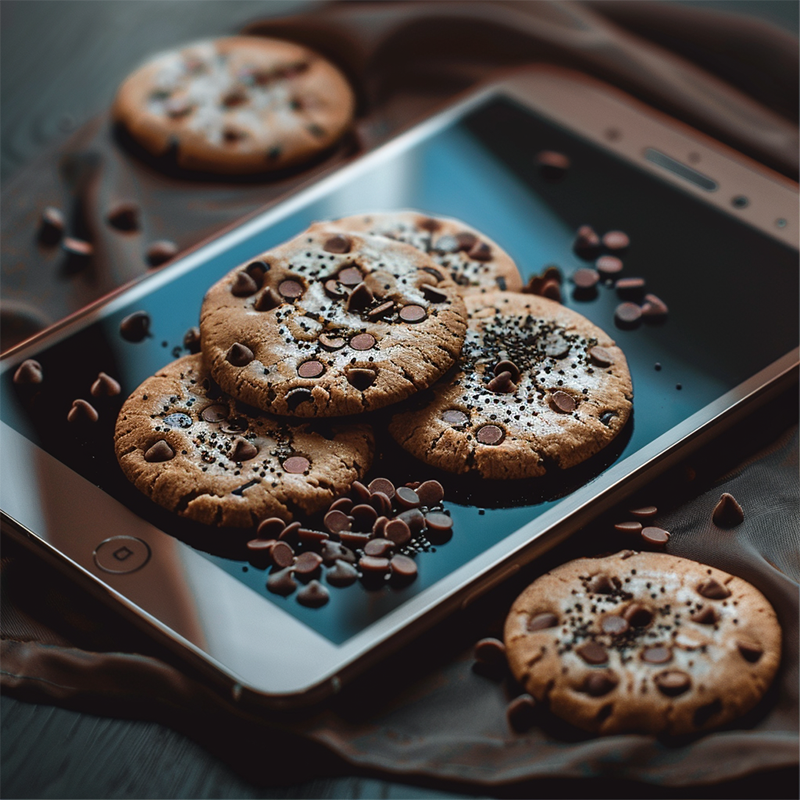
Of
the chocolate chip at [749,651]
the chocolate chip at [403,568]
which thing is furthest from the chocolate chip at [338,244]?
the chocolate chip at [749,651]

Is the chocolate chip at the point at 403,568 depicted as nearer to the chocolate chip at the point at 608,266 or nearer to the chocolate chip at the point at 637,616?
the chocolate chip at the point at 637,616

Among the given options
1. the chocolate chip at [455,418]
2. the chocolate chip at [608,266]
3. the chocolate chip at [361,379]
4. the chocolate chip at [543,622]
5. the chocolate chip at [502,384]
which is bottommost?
the chocolate chip at [543,622]

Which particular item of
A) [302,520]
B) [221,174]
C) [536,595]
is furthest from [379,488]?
[221,174]

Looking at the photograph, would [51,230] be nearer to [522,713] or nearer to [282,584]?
[282,584]

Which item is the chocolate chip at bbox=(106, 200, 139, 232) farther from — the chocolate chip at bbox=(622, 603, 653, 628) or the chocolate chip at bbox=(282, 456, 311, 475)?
the chocolate chip at bbox=(622, 603, 653, 628)

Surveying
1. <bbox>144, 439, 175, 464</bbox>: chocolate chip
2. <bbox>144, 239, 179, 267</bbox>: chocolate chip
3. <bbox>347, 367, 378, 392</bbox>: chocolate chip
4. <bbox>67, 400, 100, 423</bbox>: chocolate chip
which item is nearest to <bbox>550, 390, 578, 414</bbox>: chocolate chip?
<bbox>347, 367, 378, 392</bbox>: chocolate chip

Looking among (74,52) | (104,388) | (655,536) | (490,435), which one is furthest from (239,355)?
(74,52)

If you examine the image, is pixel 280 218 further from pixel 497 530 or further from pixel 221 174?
pixel 497 530
